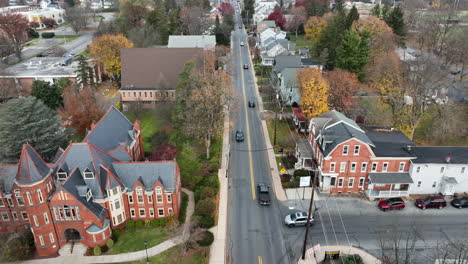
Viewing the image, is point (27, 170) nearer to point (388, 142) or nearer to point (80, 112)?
point (80, 112)

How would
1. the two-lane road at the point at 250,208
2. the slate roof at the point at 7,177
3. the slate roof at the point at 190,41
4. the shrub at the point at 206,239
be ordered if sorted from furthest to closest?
the slate roof at the point at 190,41
the slate roof at the point at 7,177
the shrub at the point at 206,239
the two-lane road at the point at 250,208

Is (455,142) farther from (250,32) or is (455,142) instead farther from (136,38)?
(250,32)

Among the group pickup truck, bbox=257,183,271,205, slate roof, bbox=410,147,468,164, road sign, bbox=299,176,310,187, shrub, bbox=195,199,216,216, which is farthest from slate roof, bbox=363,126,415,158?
shrub, bbox=195,199,216,216

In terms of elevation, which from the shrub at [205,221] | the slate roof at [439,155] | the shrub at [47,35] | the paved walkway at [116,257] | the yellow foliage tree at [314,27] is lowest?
the paved walkway at [116,257]

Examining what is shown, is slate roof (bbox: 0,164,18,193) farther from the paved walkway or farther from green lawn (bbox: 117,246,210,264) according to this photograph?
green lawn (bbox: 117,246,210,264)

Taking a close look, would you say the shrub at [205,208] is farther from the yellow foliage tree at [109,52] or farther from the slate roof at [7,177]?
the yellow foliage tree at [109,52]

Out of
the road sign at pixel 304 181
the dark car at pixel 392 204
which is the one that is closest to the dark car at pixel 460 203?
the dark car at pixel 392 204
